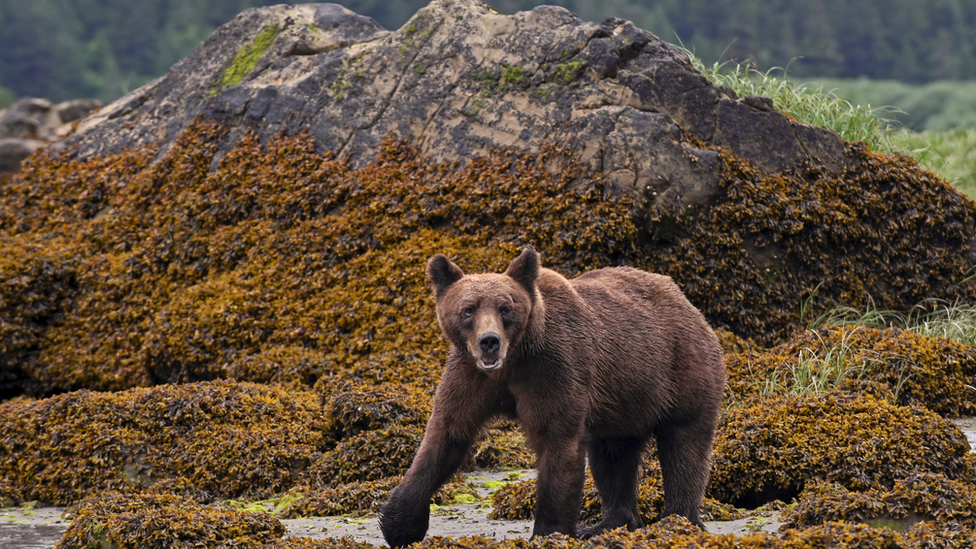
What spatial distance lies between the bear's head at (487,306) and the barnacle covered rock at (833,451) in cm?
213

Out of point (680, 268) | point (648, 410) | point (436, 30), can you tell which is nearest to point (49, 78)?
point (436, 30)

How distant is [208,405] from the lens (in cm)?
738

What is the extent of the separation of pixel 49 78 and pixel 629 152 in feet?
149

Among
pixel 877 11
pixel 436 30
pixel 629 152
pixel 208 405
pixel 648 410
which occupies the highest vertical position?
pixel 877 11

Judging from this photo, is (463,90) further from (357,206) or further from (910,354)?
(910,354)

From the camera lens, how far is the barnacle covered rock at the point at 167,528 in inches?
188

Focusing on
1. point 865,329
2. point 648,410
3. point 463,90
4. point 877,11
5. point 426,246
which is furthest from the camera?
point 877,11

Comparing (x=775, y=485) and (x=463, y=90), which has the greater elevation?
(x=463, y=90)

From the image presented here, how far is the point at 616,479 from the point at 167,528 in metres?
2.34

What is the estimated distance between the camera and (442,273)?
4.81m

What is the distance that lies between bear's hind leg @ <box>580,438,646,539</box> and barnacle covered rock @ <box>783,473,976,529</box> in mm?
811

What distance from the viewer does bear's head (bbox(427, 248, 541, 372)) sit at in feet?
14.3

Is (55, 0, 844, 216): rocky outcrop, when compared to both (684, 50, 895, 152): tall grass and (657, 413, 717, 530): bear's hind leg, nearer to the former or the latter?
(684, 50, 895, 152): tall grass

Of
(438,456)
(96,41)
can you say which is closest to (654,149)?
(438,456)
